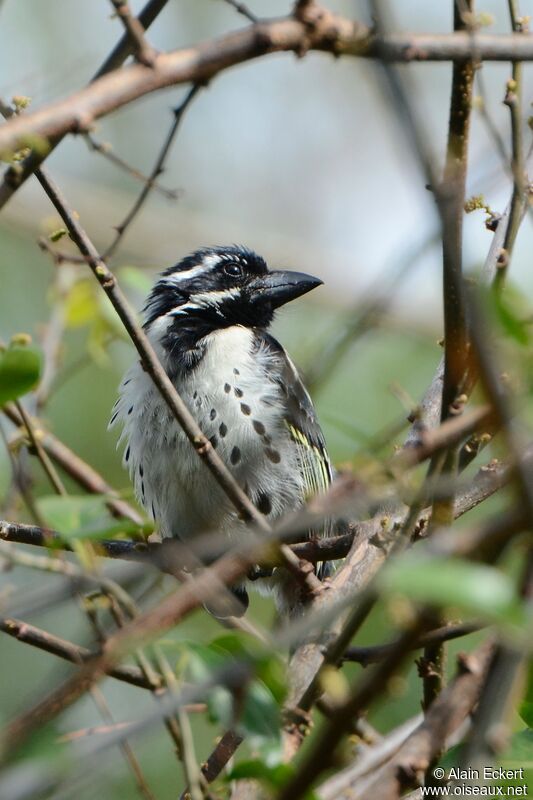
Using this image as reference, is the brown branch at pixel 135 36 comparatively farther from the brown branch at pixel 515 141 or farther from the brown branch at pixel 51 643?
the brown branch at pixel 51 643

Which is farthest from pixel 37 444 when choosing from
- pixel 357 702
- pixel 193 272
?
pixel 357 702

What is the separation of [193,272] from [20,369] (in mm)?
3988

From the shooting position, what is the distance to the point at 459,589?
139 cm

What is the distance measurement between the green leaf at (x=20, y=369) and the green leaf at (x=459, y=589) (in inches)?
43.4

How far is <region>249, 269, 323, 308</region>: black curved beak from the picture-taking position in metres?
6.09

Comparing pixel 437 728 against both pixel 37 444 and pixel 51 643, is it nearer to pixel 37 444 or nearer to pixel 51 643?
pixel 51 643

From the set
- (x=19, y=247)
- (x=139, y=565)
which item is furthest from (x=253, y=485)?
(x=19, y=247)

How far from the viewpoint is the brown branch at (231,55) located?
1.97 metres

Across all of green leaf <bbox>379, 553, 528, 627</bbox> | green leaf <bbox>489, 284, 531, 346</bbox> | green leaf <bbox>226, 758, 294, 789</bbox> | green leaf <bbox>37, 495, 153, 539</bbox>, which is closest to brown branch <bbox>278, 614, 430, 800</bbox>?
green leaf <bbox>379, 553, 528, 627</bbox>

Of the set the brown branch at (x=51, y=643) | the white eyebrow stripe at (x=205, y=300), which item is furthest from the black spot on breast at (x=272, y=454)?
the brown branch at (x=51, y=643)

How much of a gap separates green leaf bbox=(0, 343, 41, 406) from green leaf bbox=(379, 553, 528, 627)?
1.10 metres

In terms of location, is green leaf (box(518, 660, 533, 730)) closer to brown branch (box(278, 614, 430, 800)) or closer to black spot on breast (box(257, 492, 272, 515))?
brown branch (box(278, 614, 430, 800))

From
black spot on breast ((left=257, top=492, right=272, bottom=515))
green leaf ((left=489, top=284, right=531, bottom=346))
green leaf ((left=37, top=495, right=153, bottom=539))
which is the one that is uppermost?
green leaf ((left=489, top=284, right=531, bottom=346))

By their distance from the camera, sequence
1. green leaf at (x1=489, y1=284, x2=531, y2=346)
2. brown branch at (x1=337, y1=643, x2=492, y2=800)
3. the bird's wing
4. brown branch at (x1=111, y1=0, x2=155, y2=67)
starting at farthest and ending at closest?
the bird's wing → brown branch at (x1=111, y1=0, x2=155, y2=67) → brown branch at (x1=337, y1=643, x2=492, y2=800) → green leaf at (x1=489, y1=284, x2=531, y2=346)
